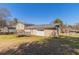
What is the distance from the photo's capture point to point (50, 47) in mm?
4355

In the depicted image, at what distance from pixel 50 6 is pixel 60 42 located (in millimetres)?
574

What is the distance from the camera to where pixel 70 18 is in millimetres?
4352

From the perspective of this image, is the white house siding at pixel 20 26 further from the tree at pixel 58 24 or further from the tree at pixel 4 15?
the tree at pixel 58 24

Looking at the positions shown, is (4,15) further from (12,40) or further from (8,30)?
(12,40)

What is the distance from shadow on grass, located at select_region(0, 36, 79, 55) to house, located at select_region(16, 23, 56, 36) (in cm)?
11

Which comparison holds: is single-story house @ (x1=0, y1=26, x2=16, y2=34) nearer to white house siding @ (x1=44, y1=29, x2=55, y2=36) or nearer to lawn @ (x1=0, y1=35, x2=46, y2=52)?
lawn @ (x1=0, y1=35, x2=46, y2=52)

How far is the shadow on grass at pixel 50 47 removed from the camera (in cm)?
433

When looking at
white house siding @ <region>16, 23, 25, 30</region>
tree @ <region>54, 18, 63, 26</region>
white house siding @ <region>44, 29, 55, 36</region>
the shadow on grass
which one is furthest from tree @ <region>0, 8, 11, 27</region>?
tree @ <region>54, 18, 63, 26</region>

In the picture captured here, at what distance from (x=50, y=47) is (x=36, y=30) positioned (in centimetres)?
34

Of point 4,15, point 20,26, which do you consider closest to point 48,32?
point 20,26

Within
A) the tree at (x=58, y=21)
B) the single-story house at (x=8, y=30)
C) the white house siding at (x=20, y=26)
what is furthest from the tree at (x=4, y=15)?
the tree at (x=58, y=21)
